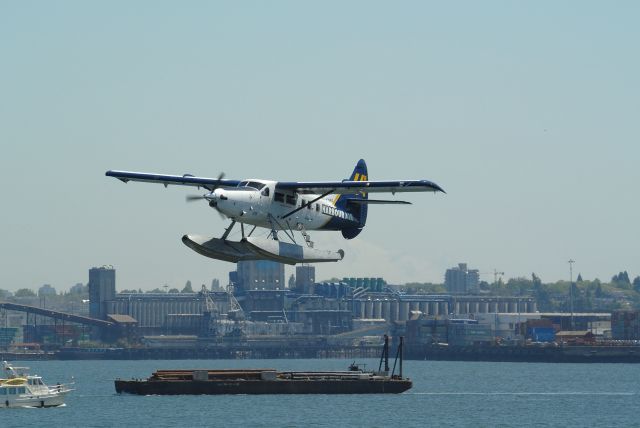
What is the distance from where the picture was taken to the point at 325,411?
455 feet

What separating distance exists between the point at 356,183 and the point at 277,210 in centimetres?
449

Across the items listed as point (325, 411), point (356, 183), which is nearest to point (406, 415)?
point (325, 411)

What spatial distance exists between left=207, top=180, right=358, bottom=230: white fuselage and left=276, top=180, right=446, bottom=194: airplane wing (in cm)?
64

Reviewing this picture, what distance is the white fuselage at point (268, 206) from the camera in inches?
2938

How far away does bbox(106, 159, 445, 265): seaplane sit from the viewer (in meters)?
75.8

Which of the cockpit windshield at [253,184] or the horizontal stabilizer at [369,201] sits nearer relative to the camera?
the cockpit windshield at [253,184]

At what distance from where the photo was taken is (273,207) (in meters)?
77.9

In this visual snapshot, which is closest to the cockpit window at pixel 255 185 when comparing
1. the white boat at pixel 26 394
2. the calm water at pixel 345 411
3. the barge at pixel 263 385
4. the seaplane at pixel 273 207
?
the seaplane at pixel 273 207

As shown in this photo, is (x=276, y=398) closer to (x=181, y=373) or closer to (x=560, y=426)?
(x=181, y=373)

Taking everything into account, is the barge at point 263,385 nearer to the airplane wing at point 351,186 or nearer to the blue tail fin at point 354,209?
the blue tail fin at point 354,209

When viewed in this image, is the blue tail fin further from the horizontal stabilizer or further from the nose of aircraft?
the nose of aircraft

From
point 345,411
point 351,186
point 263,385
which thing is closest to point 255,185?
point 351,186

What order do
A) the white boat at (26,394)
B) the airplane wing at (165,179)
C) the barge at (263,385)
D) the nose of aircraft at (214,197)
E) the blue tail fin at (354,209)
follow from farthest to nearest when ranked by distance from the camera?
1. the barge at (263,385)
2. the white boat at (26,394)
3. the blue tail fin at (354,209)
4. the airplane wing at (165,179)
5. the nose of aircraft at (214,197)

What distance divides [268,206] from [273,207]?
Answer: 50cm
